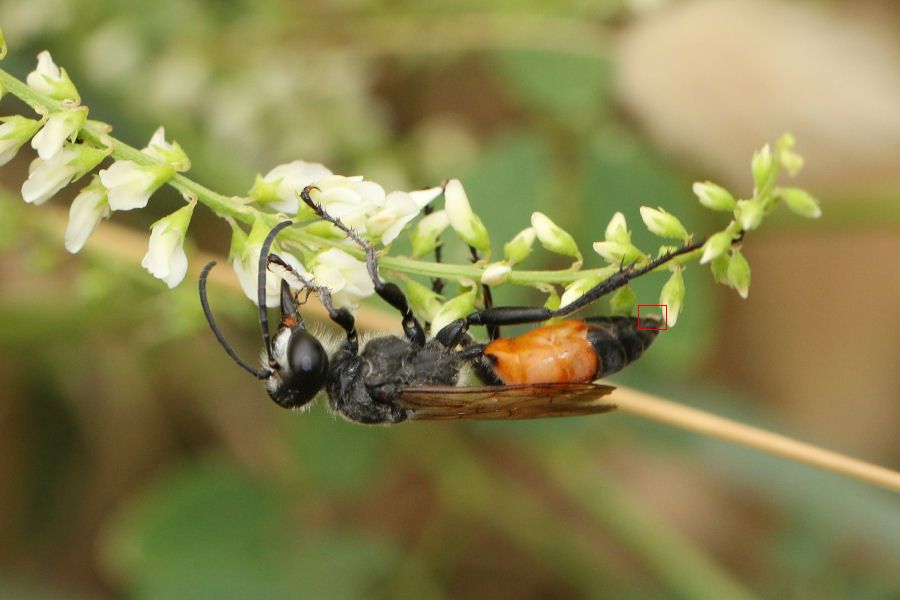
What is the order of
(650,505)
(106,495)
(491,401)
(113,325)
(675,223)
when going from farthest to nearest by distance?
(650,505)
(106,495)
(113,325)
(491,401)
(675,223)

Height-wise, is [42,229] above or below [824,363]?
above

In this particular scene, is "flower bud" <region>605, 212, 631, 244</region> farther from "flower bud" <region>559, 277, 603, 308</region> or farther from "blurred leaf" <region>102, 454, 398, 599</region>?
"blurred leaf" <region>102, 454, 398, 599</region>

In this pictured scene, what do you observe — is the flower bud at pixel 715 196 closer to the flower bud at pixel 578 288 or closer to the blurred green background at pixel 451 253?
the flower bud at pixel 578 288

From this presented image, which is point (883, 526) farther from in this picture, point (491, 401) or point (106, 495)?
point (106, 495)

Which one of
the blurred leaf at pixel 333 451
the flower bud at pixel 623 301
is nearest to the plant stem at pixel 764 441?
the flower bud at pixel 623 301

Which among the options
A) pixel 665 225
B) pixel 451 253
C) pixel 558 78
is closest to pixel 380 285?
pixel 665 225

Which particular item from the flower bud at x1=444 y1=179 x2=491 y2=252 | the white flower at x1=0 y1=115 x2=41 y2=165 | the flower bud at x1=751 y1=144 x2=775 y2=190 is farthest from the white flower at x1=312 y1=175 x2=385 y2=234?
the flower bud at x1=751 y1=144 x2=775 y2=190

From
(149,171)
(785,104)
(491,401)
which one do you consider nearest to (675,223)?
(491,401)
